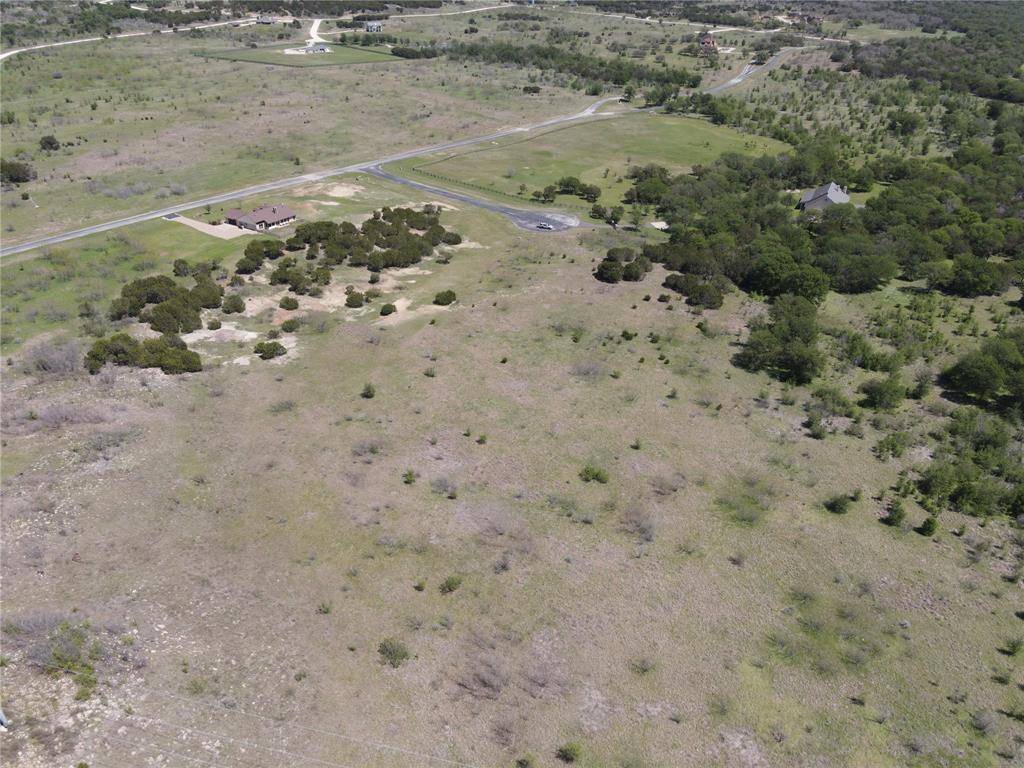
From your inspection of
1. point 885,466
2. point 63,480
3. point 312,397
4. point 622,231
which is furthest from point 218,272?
point 885,466

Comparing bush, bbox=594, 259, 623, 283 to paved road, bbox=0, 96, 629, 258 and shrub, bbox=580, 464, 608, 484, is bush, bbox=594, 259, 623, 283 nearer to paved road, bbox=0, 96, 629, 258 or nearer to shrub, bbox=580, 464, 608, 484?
shrub, bbox=580, 464, 608, 484

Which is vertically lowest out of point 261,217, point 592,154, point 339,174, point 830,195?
point 261,217

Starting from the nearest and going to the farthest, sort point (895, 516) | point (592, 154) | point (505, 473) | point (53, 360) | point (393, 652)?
point (393, 652), point (895, 516), point (505, 473), point (53, 360), point (592, 154)

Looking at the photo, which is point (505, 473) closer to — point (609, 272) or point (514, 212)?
point (609, 272)

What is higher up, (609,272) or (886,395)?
(609,272)

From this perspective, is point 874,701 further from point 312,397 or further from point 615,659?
point 312,397

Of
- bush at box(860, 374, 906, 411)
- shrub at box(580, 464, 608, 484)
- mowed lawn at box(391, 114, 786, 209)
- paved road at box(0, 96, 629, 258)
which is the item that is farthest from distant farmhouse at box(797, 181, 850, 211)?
shrub at box(580, 464, 608, 484)

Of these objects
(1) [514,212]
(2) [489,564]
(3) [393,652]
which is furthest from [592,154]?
(3) [393,652]

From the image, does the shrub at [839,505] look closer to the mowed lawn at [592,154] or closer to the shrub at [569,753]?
the shrub at [569,753]
